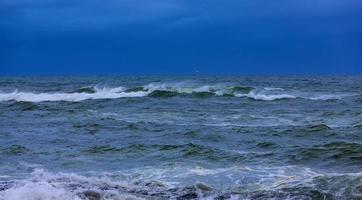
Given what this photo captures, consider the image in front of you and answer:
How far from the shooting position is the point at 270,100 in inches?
1166

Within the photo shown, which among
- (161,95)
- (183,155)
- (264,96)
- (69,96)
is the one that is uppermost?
(69,96)

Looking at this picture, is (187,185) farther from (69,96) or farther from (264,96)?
(69,96)

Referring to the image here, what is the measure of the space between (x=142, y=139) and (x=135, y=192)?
6.05m

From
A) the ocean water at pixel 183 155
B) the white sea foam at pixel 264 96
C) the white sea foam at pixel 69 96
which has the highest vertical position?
the white sea foam at pixel 69 96

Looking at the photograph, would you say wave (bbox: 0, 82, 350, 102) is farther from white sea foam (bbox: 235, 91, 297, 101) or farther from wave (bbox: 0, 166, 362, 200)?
wave (bbox: 0, 166, 362, 200)

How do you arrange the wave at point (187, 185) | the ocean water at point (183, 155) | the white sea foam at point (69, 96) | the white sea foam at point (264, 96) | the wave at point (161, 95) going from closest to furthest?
1. the wave at point (187, 185)
2. the ocean water at point (183, 155)
3. the white sea foam at point (264, 96)
4. the wave at point (161, 95)
5. the white sea foam at point (69, 96)

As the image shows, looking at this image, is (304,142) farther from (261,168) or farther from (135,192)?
(135,192)

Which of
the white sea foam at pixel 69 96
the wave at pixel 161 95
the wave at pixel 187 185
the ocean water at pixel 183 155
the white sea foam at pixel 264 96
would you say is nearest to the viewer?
the wave at pixel 187 185

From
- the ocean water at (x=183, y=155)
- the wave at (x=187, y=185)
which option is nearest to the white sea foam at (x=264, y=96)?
the ocean water at (x=183, y=155)

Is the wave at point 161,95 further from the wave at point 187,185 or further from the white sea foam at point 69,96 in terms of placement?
the wave at point 187,185

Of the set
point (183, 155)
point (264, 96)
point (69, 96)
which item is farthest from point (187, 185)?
point (69, 96)

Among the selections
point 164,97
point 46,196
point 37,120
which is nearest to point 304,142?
point 46,196

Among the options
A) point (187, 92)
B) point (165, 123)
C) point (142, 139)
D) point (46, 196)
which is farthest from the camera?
point (187, 92)

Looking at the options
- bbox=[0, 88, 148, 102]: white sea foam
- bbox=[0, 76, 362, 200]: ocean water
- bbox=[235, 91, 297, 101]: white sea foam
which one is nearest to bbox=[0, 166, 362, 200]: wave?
bbox=[0, 76, 362, 200]: ocean water
